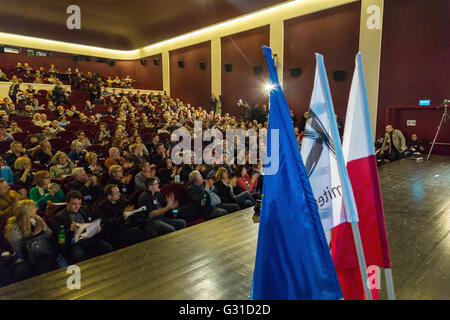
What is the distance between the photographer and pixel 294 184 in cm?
129

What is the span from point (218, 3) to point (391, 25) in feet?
22.7

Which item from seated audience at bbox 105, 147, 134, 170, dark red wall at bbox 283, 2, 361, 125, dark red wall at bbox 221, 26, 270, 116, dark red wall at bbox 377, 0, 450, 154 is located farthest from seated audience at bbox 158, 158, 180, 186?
dark red wall at bbox 221, 26, 270, 116

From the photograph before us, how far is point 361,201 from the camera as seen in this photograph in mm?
1521

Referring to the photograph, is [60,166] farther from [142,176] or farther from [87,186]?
[142,176]

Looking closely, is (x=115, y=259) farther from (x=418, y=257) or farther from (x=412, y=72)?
(x=412, y=72)

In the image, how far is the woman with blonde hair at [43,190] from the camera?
3.75 m

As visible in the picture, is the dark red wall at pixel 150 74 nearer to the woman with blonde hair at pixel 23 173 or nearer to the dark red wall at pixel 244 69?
the dark red wall at pixel 244 69

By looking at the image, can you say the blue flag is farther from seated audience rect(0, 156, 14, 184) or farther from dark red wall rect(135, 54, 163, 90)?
dark red wall rect(135, 54, 163, 90)

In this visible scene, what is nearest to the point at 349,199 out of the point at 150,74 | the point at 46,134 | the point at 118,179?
the point at 118,179

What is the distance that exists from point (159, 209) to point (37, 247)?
1.39 meters

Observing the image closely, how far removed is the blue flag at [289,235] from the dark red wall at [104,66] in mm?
19019
